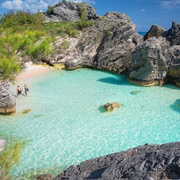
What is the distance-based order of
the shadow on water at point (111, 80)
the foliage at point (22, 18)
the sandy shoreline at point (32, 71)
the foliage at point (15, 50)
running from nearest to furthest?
1. the foliage at point (15, 50)
2. the shadow on water at point (111, 80)
3. the sandy shoreline at point (32, 71)
4. the foliage at point (22, 18)

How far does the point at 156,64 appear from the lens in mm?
21734

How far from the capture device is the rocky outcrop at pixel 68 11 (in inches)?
1922

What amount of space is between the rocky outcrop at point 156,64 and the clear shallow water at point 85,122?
4.26 ft

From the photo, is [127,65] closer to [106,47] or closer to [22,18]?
[106,47]

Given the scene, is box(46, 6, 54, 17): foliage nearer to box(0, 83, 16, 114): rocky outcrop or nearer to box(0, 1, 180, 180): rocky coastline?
box(0, 1, 180, 180): rocky coastline

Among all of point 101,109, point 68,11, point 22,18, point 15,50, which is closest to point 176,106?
point 101,109

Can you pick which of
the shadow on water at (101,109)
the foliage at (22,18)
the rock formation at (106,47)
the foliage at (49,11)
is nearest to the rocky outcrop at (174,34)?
the rock formation at (106,47)

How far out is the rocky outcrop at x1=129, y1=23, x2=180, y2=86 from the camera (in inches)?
852

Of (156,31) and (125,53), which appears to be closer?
(125,53)

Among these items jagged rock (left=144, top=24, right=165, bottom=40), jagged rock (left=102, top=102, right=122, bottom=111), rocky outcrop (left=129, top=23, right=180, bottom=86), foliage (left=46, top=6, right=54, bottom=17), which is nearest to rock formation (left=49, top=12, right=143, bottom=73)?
jagged rock (left=144, top=24, right=165, bottom=40)

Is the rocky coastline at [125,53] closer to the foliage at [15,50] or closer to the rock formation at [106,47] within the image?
the rock formation at [106,47]

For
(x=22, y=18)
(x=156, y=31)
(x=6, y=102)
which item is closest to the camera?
(x=6, y=102)

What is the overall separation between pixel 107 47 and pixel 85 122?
17880 millimetres

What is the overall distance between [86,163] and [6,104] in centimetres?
1095
